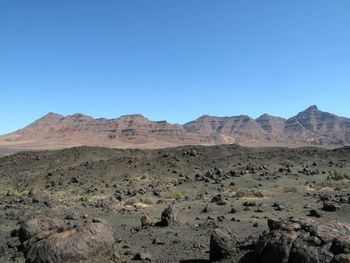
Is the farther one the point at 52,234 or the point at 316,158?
the point at 316,158

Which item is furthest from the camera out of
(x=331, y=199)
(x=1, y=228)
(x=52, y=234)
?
(x=331, y=199)

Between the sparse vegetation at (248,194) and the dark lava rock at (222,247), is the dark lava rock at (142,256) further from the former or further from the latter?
the sparse vegetation at (248,194)

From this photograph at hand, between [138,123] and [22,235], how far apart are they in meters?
185

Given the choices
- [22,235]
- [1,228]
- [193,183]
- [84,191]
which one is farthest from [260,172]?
[22,235]

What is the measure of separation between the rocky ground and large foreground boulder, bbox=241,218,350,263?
1.0 inches

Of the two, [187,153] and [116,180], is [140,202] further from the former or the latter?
[187,153]

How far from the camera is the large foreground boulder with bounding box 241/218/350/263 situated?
7043 millimetres

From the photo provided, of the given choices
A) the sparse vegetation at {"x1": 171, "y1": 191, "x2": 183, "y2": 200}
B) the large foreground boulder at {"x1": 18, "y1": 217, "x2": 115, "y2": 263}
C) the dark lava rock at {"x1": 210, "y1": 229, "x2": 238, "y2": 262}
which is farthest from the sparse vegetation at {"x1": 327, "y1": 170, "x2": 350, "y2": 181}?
the large foreground boulder at {"x1": 18, "y1": 217, "x2": 115, "y2": 263}

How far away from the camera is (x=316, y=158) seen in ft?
134

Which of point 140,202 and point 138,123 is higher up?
point 138,123

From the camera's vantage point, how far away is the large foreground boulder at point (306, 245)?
704cm

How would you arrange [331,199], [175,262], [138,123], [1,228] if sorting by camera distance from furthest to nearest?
1. [138,123]
2. [331,199]
3. [1,228]
4. [175,262]

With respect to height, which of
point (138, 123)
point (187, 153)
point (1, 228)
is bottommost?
point (1, 228)

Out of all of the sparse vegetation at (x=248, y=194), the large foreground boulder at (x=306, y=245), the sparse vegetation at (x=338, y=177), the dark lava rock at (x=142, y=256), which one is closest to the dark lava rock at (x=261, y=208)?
the sparse vegetation at (x=248, y=194)
